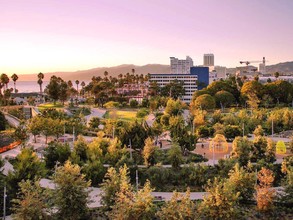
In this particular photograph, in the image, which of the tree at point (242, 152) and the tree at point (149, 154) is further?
the tree at point (149, 154)

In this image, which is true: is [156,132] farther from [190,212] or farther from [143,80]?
[143,80]

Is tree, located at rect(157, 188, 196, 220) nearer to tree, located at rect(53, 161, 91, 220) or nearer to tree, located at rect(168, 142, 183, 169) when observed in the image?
tree, located at rect(53, 161, 91, 220)

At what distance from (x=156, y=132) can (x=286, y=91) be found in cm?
4682

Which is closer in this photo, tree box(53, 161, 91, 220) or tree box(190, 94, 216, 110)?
tree box(53, 161, 91, 220)

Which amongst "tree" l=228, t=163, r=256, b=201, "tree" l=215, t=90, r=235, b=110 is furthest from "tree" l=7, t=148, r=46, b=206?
"tree" l=215, t=90, r=235, b=110

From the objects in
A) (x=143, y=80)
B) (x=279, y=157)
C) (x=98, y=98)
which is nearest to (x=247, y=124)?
(x=279, y=157)

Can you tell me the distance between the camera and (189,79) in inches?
5138

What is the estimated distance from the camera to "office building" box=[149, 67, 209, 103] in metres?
127

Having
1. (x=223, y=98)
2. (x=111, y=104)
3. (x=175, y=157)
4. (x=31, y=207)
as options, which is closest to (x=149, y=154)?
(x=175, y=157)

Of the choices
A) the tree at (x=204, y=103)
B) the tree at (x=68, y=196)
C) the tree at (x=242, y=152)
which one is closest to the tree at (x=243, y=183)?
the tree at (x=242, y=152)

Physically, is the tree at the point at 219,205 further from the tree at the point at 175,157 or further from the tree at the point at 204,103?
the tree at the point at 204,103

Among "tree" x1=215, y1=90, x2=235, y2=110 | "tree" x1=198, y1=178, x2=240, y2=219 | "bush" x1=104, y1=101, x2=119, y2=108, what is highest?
"tree" x1=215, y1=90, x2=235, y2=110

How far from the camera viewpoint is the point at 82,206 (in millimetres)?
17078

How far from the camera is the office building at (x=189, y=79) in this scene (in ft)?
417
